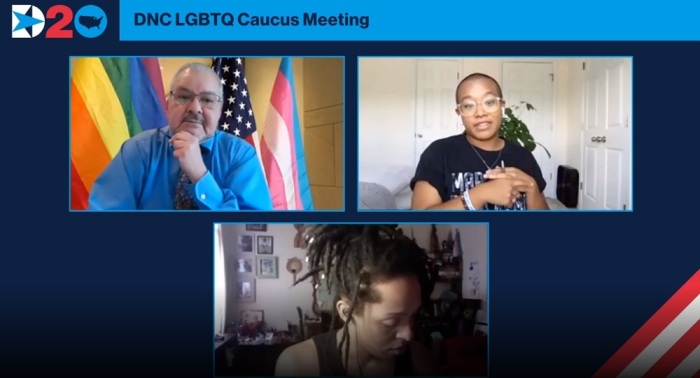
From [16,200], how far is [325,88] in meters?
1.51

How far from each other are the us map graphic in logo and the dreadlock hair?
60.5 inches

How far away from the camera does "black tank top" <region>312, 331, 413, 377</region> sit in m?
4.00

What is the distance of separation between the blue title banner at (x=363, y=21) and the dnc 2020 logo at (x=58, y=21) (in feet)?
0.40

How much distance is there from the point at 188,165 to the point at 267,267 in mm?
585

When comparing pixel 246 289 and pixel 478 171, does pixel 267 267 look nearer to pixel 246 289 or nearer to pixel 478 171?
pixel 246 289

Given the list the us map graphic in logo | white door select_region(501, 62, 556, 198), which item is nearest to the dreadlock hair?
white door select_region(501, 62, 556, 198)

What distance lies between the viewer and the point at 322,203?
3900 millimetres

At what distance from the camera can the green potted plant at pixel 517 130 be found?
3895 mm

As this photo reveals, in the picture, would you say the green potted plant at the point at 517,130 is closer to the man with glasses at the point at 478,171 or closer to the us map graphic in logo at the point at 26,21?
the man with glasses at the point at 478,171

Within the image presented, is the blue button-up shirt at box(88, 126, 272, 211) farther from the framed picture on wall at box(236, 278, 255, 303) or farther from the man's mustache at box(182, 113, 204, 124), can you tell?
the framed picture on wall at box(236, 278, 255, 303)

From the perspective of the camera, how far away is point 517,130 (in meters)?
3.90

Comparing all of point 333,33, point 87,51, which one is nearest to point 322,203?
point 333,33

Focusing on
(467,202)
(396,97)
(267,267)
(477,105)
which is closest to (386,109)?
(396,97)

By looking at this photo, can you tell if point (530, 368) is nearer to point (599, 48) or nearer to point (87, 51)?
point (599, 48)
